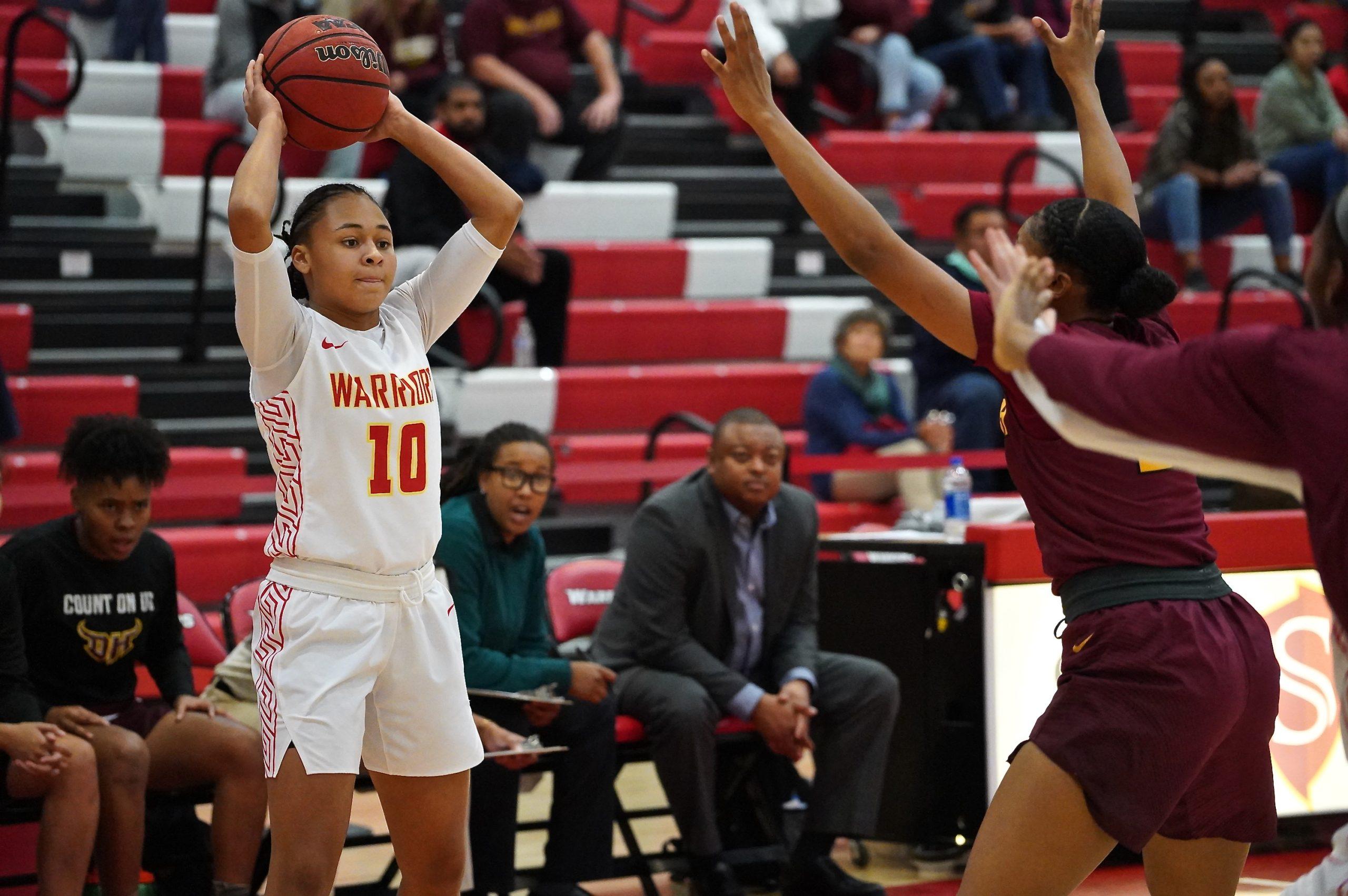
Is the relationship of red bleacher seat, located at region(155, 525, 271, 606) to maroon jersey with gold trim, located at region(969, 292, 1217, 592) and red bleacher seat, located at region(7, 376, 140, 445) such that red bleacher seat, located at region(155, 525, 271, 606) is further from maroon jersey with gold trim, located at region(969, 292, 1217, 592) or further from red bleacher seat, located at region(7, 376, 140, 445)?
maroon jersey with gold trim, located at region(969, 292, 1217, 592)

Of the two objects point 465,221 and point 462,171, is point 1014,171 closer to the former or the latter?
point 465,221

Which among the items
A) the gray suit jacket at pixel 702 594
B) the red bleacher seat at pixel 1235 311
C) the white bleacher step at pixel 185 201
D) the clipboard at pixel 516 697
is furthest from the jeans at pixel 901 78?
the clipboard at pixel 516 697

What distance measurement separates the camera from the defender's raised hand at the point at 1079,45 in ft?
11.1

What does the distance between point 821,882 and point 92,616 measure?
6.86 feet

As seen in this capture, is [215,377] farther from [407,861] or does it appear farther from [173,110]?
[407,861]

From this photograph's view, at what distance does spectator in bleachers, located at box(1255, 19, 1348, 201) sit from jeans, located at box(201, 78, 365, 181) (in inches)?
217

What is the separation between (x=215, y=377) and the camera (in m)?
7.27

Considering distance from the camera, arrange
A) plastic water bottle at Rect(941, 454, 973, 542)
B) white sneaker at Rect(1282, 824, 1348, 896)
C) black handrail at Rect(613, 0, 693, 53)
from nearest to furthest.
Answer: white sneaker at Rect(1282, 824, 1348, 896)
plastic water bottle at Rect(941, 454, 973, 542)
black handrail at Rect(613, 0, 693, 53)

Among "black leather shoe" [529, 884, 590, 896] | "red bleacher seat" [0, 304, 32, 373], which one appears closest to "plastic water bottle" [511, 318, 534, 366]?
"red bleacher seat" [0, 304, 32, 373]

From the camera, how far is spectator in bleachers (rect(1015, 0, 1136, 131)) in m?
10.1

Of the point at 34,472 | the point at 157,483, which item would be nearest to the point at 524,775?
the point at 157,483

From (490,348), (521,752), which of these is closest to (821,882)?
(521,752)

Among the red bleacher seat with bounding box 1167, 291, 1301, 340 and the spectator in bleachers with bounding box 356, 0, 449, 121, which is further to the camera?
the red bleacher seat with bounding box 1167, 291, 1301, 340

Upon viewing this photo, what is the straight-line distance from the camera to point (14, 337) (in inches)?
279
